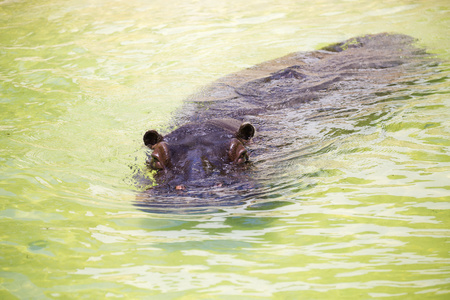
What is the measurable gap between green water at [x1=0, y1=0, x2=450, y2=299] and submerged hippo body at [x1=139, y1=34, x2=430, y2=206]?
439mm

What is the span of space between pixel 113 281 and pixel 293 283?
4.12ft

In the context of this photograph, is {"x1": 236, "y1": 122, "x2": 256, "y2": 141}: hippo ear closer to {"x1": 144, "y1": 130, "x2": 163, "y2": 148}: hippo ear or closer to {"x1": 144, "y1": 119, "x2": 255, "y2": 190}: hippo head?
{"x1": 144, "y1": 119, "x2": 255, "y2": 190}: hippo head

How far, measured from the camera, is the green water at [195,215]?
3105 mm

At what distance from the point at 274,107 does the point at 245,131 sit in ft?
6.61

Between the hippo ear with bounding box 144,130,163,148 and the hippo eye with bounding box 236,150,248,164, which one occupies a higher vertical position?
the hippo ear with bounding box 144,130,163,148

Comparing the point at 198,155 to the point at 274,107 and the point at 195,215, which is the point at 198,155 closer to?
the point at 195,215

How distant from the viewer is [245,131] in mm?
5340

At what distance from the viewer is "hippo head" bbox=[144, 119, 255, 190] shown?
4.45m

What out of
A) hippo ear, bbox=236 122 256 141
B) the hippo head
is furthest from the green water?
hippo ear, bbox=236 122 256 141

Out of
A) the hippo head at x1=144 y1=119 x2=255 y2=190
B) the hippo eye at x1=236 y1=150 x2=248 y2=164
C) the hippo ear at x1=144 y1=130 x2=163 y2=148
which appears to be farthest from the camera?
the hippo ear at x1=144 y1=130 x2=163 y2=148

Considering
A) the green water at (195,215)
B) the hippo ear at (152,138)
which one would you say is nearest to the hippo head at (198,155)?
the hippo ear at (152,138)

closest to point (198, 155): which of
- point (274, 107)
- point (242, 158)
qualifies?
point (242, 158)

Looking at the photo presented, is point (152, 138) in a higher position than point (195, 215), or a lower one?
higher

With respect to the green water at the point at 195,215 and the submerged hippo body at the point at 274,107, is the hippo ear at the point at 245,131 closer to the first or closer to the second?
the submerged hippo body at the point at 274,107
